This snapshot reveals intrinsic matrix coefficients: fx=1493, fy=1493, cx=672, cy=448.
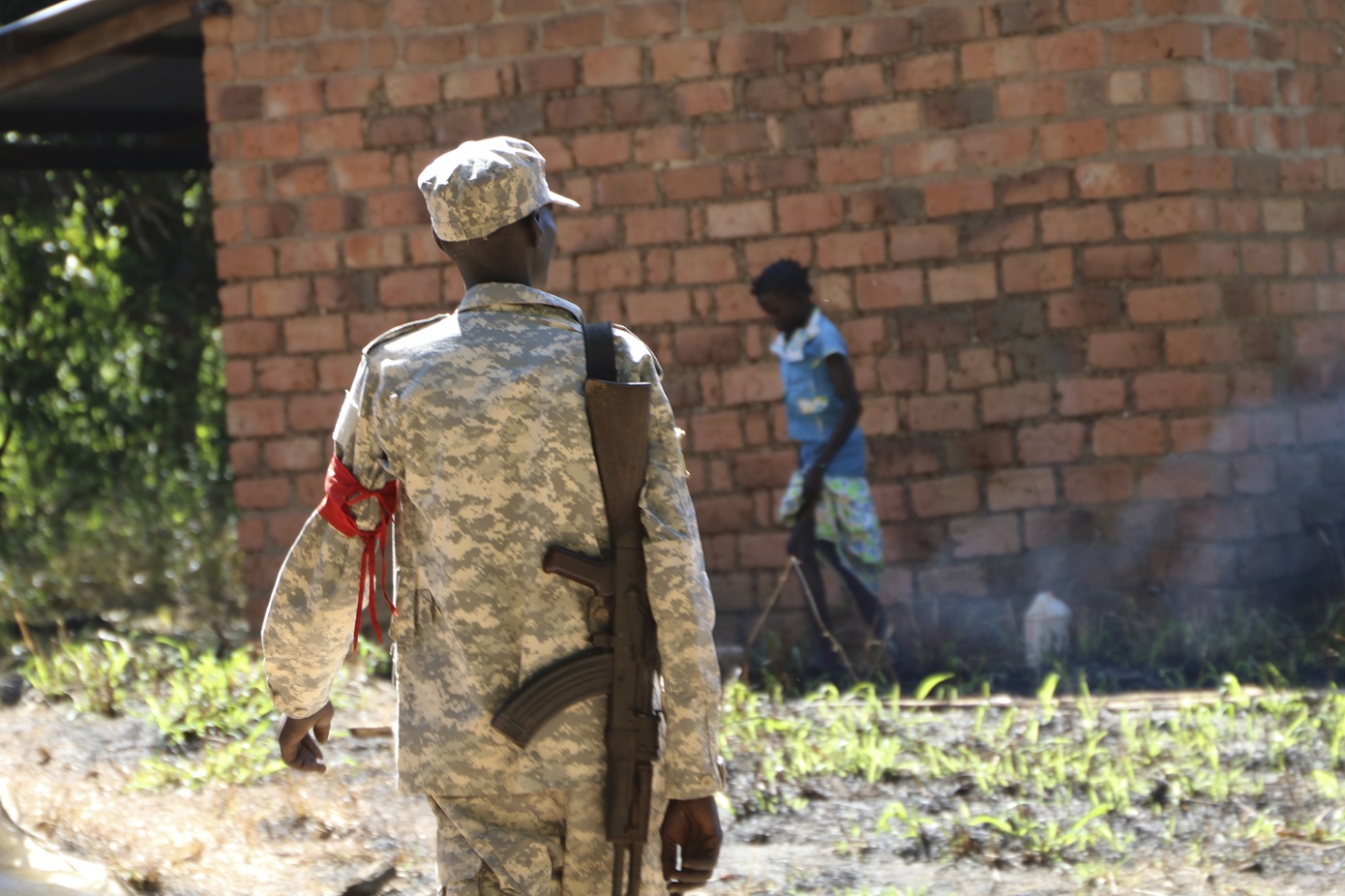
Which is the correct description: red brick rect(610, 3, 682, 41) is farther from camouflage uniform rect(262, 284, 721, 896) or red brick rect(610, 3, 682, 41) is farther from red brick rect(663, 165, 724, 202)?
camouflage uniform rect(262, 284, 721, 896)

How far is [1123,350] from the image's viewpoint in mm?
5461

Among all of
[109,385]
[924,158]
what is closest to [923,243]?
[924,158]

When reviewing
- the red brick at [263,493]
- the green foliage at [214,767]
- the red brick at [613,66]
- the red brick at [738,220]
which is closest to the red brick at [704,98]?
the red brick at [613,66]

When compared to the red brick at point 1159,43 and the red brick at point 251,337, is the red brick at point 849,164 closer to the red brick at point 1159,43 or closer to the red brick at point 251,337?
the red brick at point 1159,43

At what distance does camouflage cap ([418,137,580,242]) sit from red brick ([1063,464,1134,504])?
12.6 ft

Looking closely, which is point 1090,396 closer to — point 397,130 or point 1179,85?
point 1179,85

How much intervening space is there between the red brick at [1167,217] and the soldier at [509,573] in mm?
3805

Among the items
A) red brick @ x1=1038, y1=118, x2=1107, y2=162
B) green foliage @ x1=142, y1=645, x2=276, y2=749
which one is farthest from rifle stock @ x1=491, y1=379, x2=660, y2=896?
red brick @ x1=1038, y1=118, x2=1107, y2=162

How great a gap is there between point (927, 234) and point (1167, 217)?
0.85 m

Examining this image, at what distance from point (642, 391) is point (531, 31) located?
13.8 feet

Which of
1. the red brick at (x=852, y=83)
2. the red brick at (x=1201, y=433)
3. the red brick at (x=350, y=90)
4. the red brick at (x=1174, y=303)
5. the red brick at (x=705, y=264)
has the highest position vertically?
the red brick at (x=350, y=90)

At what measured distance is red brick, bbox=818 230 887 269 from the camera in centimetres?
562

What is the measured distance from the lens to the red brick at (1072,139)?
538 cm

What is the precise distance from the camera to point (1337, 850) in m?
3.41
